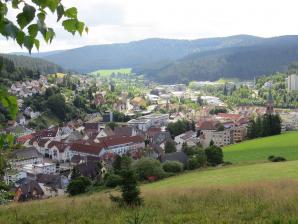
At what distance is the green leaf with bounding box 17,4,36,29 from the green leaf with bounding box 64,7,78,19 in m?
0.17

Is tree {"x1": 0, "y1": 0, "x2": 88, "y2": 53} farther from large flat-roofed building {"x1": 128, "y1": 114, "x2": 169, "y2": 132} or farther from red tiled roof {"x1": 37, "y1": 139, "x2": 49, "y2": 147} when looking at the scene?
large flat-roofed building {"x1": 128, "y1": 114, "x2": 169, "y2": 132}

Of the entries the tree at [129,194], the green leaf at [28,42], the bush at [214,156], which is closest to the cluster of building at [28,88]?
the bush at [214,156]

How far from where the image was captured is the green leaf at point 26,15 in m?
1.54

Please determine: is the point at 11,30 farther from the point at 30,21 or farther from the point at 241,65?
the point at 241,65

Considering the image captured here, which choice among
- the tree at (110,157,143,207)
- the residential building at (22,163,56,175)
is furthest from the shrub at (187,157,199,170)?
the tree at (110,157,143,207)

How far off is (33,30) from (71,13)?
0.18 m

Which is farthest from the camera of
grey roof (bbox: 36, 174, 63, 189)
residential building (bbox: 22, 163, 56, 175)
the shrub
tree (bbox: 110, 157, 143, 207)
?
residential building (bbox: 22, 163, 56, 175)

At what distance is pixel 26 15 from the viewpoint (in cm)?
155

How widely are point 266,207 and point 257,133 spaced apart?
4684 cm

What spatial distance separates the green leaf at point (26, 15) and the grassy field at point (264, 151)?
32903mm

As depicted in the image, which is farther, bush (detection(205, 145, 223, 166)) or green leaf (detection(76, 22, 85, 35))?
bush (detection(205, 145, 223, 166))

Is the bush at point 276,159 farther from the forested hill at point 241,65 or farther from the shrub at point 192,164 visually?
the forested hill at point 241,65

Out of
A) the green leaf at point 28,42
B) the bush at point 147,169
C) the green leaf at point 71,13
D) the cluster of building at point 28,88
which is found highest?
the green leaf at point 71,13

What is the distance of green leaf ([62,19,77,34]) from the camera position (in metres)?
1.71
